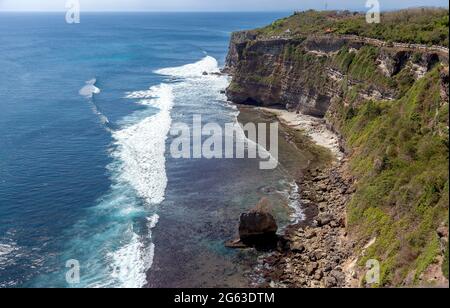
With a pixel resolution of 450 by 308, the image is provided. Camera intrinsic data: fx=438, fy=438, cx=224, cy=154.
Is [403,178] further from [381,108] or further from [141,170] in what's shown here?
[141,170]

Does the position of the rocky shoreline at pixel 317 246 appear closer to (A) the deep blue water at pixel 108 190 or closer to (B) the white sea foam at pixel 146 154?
(A) the deep blue water at pixel 108 190

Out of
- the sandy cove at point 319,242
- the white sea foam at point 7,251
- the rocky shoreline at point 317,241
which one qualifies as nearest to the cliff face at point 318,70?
the sandy cove at point 319,242

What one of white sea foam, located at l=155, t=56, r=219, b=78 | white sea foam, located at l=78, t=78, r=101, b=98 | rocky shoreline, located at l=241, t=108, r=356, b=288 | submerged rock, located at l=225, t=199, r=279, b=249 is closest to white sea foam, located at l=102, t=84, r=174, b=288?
white sea foam, located at l=78, t=78, r=101, b=98

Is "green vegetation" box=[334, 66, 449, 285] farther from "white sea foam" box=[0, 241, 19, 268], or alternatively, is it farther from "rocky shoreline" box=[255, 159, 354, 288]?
"white sea foam" box=[0, 241, 19, 268]

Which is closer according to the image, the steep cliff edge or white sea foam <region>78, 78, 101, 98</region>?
the steep cliff edge

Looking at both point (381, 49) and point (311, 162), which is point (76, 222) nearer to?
point (311, 162)

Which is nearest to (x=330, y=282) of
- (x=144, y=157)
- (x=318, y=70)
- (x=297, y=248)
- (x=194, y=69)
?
(x=297, y=248)
